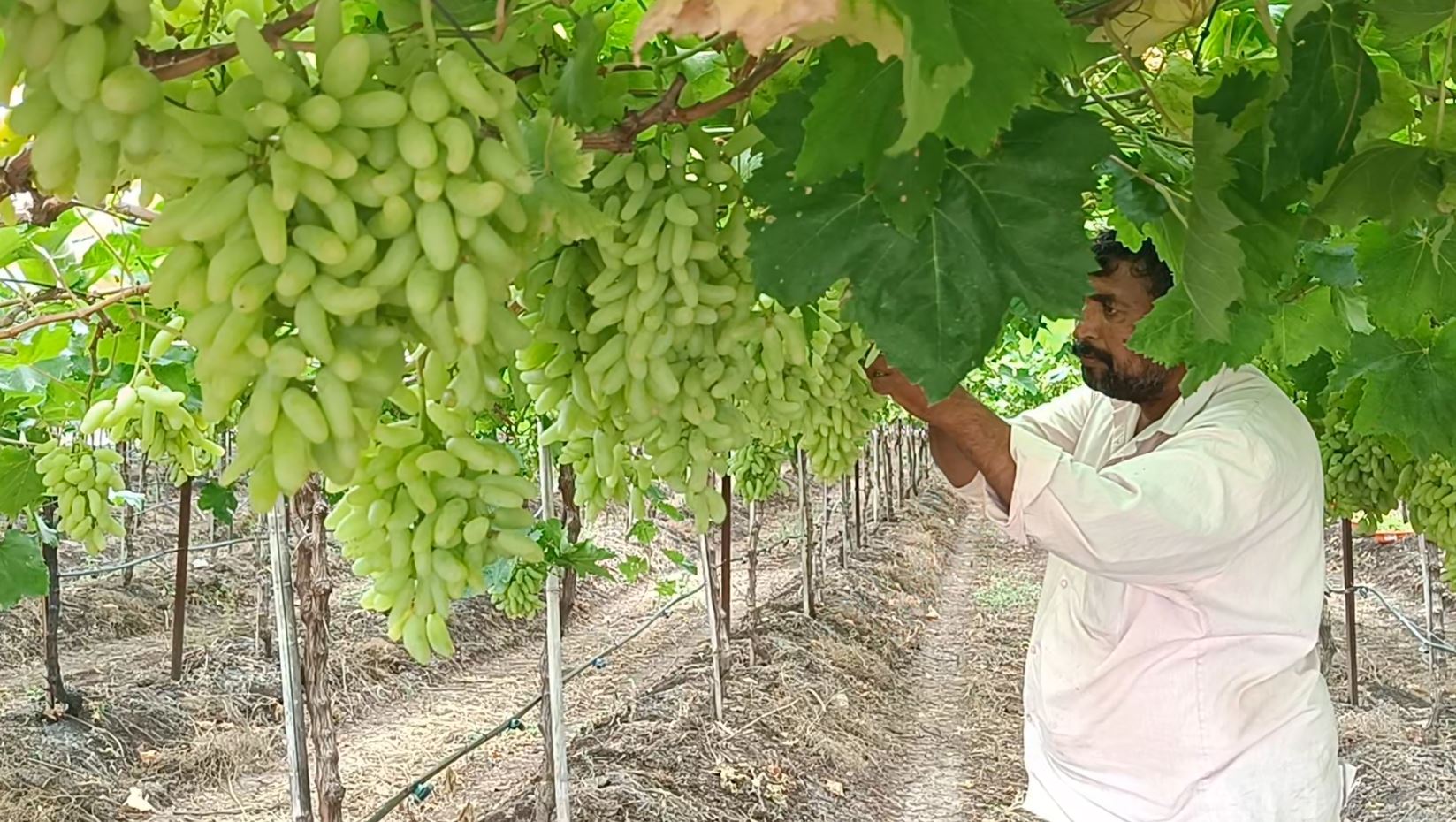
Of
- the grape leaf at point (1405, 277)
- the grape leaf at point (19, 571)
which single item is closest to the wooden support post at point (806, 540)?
the grape leaf at point (19, 571)

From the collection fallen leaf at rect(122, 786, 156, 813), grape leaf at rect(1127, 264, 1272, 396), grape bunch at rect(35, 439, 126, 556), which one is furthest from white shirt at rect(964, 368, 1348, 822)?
fallen leaf at rect(122, 786, 156, 813)

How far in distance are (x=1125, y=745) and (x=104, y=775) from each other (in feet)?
18.0

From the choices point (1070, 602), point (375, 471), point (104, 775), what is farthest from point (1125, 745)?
point (104, 775)

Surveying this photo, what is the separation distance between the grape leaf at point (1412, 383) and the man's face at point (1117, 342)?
405mm

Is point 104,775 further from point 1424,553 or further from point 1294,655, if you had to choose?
point 1424,553

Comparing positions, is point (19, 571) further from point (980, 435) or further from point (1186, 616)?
point (1186, 616)

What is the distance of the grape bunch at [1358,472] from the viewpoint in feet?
12.3

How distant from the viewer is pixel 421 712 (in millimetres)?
7449

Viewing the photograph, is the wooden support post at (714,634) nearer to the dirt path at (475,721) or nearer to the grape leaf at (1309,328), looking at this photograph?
the dirt path at (475,721)

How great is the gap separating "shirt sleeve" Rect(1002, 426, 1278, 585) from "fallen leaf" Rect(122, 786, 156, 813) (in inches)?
207

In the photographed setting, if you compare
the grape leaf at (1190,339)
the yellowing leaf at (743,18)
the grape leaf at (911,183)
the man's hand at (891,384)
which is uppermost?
the yellowing leaf at (743,18)

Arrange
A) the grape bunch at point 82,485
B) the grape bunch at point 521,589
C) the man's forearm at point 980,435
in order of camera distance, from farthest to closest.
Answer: the grape bunch at point 521,589 → the grape bunch at point 82,485 → the man's forearm at point 980,435

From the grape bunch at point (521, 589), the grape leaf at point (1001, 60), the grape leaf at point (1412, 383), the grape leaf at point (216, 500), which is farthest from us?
the grape leaf at point (216, 500)

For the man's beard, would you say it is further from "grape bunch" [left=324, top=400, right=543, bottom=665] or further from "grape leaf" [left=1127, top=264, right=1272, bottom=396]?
"grape bunch" [left=324, top=400, right=543, bottom=665]
